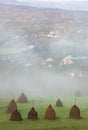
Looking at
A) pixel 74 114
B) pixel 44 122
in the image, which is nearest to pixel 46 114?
pixel 44 122

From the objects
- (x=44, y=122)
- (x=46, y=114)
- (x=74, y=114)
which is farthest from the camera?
(x=74, y=114)

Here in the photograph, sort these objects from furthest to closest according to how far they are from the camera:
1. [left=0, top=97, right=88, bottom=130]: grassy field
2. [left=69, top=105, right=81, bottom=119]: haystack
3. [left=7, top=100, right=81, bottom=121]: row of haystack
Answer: [left=69, top=105, right=81, bottom=119]: haystack < [left=7, top=100, right=81, bottom=121]: row of haystack < [left=0, top=97, right=88, bottom=130]: grassy field

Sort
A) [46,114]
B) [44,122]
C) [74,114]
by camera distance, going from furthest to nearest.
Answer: [74,114] → [46,114] → [44,122]

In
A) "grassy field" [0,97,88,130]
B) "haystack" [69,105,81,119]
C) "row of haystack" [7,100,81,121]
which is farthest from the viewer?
"haystack" [69,105,81,119]

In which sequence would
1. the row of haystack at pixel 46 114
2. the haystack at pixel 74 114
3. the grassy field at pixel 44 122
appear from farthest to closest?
the haystack at pixel 74 114 → the row of haystack at pixel 46 114 → the grassy field at pixel 44 122

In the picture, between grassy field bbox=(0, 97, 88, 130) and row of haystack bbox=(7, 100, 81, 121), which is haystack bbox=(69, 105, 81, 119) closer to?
row of haystack bbox=(7, 100, 81, 121)

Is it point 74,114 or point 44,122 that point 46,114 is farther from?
point 74,114

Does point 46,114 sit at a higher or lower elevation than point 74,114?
lower

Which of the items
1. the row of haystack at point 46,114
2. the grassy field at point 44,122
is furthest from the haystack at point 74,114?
the grassy field at point 44,122

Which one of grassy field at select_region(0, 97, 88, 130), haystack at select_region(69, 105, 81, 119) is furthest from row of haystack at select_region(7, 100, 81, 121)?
grassy field at select_region(0, 97, 88, 130)

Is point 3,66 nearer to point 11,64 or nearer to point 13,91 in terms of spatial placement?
point 11,64

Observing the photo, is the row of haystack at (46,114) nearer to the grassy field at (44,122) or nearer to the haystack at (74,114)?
the haystack at (74,114)

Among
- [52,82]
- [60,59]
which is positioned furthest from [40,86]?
[60,59]

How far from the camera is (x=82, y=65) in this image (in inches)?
6634
